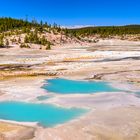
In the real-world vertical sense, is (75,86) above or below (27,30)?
below

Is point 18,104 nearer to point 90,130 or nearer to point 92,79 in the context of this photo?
point 90,130

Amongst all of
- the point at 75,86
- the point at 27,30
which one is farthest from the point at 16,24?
the point at 75,86

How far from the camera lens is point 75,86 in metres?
23.5

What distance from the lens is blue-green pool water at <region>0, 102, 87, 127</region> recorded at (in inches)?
597

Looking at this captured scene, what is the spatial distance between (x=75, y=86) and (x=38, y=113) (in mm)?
7386

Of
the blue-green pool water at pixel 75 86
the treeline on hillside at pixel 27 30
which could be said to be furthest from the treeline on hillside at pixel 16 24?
the blue-green pool water at pixel 75 86

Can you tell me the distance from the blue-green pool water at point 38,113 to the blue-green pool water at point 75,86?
3970 mm

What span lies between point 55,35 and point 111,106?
2183 inches

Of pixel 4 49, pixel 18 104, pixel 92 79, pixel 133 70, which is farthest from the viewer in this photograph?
pixel 4 49

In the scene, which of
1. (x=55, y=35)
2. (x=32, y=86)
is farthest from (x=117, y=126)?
(x=55, y=35)

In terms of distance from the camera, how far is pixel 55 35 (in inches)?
2835

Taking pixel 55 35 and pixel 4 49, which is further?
pixel 55 35

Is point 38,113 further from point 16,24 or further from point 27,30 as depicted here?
point 16,24

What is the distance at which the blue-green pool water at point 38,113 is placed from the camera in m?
15.2
